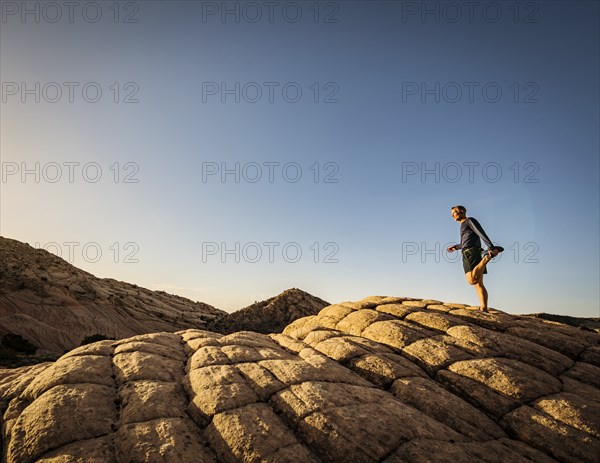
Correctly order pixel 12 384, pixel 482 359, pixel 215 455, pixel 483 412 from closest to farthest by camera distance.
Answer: pixel 215 455, pixel 483 412, pixel 12 384, pixel 482 359

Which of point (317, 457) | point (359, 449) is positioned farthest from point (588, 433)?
point (317, 457)

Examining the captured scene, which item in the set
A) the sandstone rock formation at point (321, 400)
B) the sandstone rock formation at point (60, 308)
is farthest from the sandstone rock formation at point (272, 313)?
the sandstone rock formation at point (321, 400)

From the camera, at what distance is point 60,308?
36156mm

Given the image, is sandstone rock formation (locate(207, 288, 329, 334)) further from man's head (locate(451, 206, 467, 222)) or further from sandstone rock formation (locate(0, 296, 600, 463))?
sandstone rock formation (locate(0, 296, 600, 463))

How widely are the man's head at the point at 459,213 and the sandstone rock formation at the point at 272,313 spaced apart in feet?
89.2

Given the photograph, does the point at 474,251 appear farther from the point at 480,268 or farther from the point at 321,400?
the point at 321,400

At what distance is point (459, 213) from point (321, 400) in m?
9.20

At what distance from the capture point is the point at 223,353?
955cm

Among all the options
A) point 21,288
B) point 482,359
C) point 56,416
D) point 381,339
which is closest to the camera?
point 56,416

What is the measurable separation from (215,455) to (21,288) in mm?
42914

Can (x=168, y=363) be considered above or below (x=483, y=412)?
above

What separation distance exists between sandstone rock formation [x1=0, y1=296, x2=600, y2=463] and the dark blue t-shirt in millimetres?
3045

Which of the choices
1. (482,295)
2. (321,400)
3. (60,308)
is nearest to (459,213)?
(482,295)

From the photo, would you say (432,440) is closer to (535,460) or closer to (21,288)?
(535,460)
